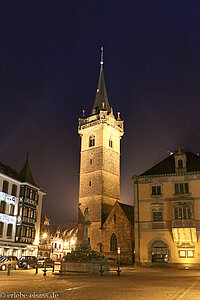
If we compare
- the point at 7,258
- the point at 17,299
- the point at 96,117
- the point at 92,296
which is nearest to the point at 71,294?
the point at 92,296

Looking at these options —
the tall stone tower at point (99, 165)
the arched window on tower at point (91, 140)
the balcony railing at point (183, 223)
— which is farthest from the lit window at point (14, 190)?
the balcony railing at point (183, 223)

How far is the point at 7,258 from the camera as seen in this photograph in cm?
3162

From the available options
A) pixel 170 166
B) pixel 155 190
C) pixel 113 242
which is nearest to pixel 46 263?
pixel 155 190

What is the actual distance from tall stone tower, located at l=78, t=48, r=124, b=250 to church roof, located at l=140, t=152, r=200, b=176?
1524 cm

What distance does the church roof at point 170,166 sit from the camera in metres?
43.3

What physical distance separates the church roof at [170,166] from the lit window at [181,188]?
2236mm

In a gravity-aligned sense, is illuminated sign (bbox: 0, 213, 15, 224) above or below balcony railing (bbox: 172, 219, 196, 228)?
above

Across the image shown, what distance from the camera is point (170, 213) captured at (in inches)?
1620

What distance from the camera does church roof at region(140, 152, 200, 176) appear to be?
43.3 m

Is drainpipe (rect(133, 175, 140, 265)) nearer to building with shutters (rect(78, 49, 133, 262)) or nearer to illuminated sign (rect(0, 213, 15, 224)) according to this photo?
building with shutters (rect(78, 49, 133, 262))

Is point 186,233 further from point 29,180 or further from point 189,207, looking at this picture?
point 29,180

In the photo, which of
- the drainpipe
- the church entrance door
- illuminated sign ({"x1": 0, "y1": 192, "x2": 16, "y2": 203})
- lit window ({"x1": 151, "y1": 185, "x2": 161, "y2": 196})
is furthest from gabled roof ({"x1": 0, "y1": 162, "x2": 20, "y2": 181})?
the church entrance door

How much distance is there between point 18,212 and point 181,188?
23353 mm

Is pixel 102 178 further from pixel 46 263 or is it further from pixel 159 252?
pixel 46 263
